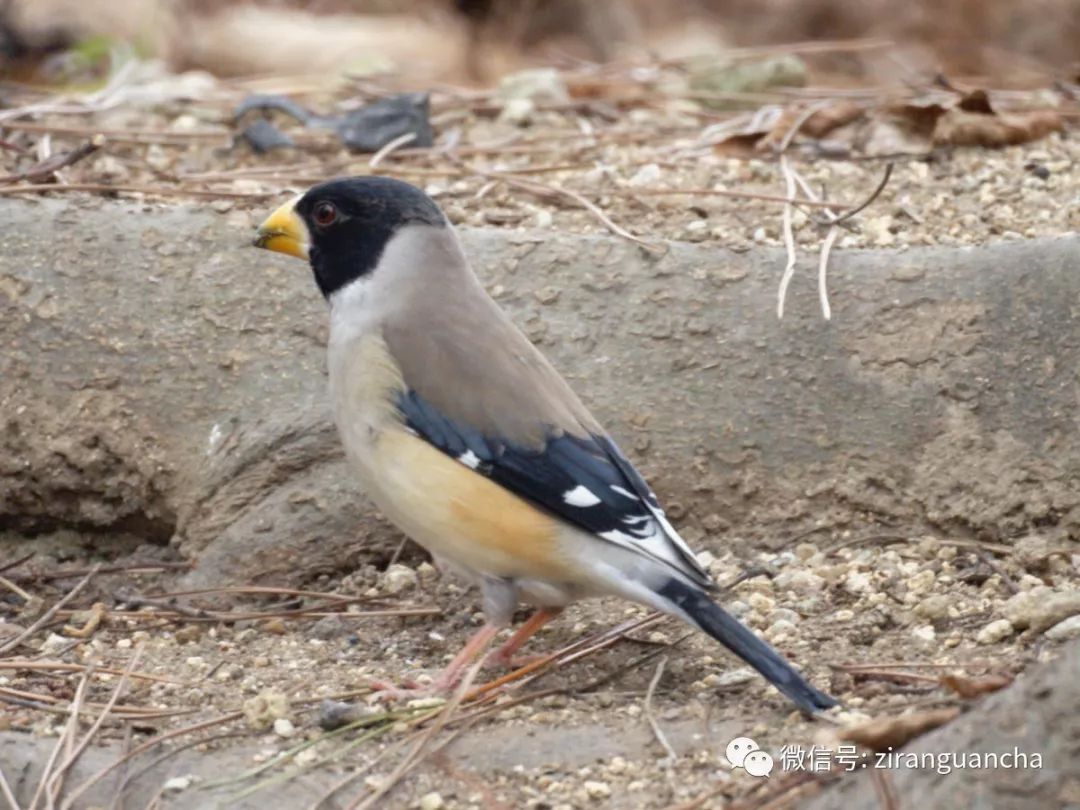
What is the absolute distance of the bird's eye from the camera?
499 cm

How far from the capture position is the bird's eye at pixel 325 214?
16.4ft

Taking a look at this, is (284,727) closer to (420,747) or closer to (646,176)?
(420,747)

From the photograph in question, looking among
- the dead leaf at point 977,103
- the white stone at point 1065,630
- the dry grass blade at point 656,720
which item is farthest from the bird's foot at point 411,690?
the dead leaf at point 977,103

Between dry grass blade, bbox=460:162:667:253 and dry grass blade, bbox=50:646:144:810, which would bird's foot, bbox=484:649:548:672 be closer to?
dry grass blade, bbox=50:646:144:810

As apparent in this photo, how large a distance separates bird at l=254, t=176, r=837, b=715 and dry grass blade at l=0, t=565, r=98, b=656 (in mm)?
1052

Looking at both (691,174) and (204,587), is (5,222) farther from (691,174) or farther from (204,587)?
(691,174)

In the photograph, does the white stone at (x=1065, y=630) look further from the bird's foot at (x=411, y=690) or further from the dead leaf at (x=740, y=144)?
the dead leaf at (x=740, y=144)

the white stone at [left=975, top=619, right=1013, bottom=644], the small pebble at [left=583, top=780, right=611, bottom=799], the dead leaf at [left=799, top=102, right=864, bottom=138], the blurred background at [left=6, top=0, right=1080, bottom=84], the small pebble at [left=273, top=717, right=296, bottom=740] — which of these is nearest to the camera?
the small pebble at [left=583, top=780, right=611, bottom=799]

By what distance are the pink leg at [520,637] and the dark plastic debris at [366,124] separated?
253cm

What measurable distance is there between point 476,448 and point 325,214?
94 centimetres

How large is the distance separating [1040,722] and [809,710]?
34.4 inches

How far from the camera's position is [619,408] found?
541cm

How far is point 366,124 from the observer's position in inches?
268

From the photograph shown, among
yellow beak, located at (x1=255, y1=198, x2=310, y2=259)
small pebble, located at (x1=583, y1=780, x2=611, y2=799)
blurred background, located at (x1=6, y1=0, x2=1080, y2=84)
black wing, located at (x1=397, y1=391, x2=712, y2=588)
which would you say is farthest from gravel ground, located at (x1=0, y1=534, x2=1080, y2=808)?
blurred background, located at (x1=6, y1=0, x2=1080, y2=84)
